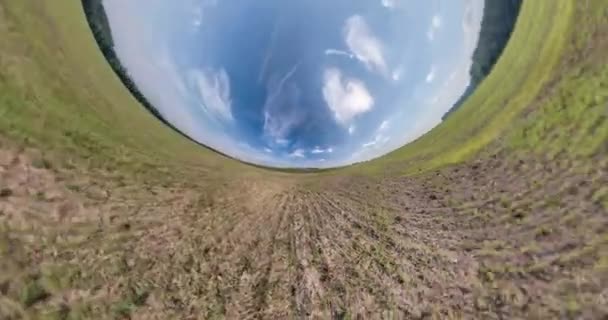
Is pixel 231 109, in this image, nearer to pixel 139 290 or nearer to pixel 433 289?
pixel 139 290

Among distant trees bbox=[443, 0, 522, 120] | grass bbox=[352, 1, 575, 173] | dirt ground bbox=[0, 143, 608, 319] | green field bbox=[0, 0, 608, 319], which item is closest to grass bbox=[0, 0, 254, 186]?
green field bbox=[0, 0, 608, 319]

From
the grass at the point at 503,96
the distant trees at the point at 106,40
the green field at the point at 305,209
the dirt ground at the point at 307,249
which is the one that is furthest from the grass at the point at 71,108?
the grass at the point at 503,96

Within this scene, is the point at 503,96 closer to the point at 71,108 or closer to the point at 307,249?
the point at 307,249

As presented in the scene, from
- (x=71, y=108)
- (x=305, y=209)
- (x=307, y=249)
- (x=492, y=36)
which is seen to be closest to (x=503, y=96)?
(x=492, y=36)

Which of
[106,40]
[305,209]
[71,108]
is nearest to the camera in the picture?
[305,209]

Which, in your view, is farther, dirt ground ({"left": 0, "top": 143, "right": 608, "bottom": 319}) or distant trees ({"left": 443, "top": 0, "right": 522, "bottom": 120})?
distant trees ({"left": 443, "top": 0, "right": 522, "bottom": 120})

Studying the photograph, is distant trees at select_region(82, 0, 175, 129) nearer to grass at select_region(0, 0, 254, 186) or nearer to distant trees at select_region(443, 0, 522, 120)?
grass at select_region(0, 0, 254, 186)
